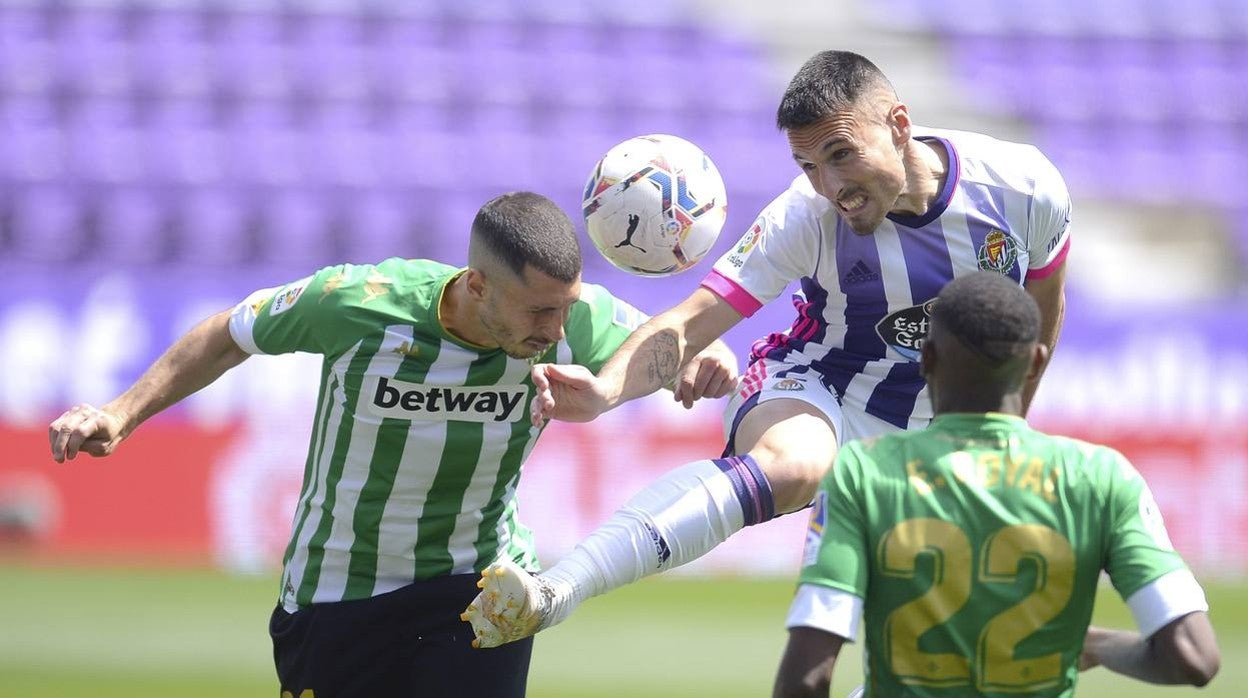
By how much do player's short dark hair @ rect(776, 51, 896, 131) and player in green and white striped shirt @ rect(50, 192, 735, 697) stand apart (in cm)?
84

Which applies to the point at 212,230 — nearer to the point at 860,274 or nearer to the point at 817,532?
the point at 860,274

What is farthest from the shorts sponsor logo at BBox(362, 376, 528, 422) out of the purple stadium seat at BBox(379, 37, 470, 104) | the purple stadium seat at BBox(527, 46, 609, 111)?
the purple stadium seat at BBox(527, 46, 609, 111)

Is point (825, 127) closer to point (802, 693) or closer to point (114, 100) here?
point (802, 693)

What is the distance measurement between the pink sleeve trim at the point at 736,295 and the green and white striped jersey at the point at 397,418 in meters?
0.43

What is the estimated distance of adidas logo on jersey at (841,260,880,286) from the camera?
183 inches

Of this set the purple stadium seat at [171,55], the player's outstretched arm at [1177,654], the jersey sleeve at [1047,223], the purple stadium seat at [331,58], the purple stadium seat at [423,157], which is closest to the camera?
the player's outstretched arm at [1177,654]

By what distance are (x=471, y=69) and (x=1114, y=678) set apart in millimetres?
9326

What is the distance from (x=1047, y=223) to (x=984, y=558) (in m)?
1.86

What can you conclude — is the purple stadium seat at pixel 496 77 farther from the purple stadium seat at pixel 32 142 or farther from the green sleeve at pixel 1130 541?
the green sleeve at pixel 1130 541

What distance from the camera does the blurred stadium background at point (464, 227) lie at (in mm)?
10438

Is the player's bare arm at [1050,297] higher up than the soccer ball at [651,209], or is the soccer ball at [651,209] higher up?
the soccer ball at [651,209]

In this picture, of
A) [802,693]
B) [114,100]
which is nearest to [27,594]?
[114,100]

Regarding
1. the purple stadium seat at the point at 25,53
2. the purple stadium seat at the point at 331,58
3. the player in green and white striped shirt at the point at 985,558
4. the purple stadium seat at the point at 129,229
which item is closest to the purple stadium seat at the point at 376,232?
the purple stadium seat at the point at 129,229

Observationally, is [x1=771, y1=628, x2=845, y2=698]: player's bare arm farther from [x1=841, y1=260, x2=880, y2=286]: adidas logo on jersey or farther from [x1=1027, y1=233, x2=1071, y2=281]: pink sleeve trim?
[x1=1027, y1=233, x2=1071, y2=281]: pink sleeve trim
